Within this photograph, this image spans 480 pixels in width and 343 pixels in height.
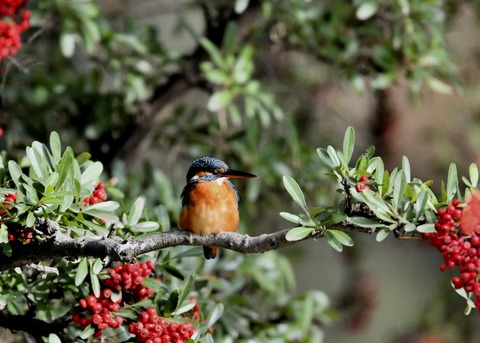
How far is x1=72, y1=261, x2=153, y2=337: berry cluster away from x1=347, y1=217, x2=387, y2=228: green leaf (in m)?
0.66

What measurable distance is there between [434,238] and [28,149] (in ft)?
3.54

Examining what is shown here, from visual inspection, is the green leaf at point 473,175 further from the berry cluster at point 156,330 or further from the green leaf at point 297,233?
the berry cluster at point 156,330

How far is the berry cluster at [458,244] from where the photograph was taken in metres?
1.92

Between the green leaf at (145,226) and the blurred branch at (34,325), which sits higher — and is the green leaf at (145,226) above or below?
above

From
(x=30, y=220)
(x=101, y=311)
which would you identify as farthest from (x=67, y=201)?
(x=101, y=311)

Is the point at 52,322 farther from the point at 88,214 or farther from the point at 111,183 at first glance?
the point at 111,183

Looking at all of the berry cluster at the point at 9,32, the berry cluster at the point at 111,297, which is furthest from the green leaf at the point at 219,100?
the berry cluster at the point at 111,297

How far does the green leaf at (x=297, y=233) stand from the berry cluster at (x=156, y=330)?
0.48 m

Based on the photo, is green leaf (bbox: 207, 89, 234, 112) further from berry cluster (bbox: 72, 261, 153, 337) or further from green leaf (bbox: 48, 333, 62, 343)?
green leaf (bbox: 48, 333, 62, 343)

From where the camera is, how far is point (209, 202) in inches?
98.9

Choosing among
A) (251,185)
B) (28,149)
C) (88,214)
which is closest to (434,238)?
(88,214)

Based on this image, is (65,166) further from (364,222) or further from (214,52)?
(214,52)

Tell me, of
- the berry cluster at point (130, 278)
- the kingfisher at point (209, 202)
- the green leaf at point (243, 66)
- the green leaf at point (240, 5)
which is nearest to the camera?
the berry cluster at point (130, 278)

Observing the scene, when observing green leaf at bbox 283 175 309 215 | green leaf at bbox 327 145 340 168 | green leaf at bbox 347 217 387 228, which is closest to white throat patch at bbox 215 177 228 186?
green leaf at bbox 283 175 309 215
